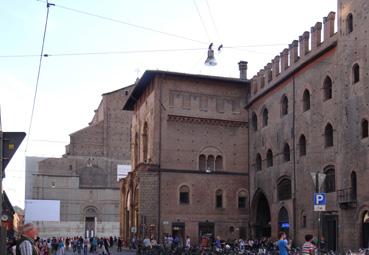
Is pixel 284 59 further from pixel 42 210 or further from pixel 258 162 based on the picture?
pixel 42 210

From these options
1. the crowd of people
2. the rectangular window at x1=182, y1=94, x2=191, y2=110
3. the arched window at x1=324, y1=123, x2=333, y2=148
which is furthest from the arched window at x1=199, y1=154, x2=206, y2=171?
the arched window at x1=324, y1=123, x2=333, y2=148

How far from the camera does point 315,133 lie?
3072 centimetres

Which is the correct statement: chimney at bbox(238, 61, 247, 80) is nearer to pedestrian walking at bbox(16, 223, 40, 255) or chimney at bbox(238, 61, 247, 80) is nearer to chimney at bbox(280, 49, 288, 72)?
chimney at bbox(280, 49, 288, 72)

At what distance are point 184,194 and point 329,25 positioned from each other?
1431cm

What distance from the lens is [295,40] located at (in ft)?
112

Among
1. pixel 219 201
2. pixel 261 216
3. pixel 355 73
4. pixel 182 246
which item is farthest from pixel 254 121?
pixel 355 73

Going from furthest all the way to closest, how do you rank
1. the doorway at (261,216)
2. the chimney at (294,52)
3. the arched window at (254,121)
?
the arched window at (254,121) < the doorway at (261,216) < the chimney at (294,52)

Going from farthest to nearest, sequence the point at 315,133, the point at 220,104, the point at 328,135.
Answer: the point at 220,104, the point at 315,133, the point at 328,135

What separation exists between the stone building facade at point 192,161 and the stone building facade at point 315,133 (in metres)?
1.15

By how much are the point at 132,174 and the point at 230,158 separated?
22.3ft

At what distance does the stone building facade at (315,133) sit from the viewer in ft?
87.2

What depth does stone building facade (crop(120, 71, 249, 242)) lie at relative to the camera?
123 ft

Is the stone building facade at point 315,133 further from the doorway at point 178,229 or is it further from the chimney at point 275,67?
the doorway at point 178,229

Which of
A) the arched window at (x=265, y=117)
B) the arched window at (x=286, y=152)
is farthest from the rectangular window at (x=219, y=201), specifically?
the arched window at (x=286, y=152)
